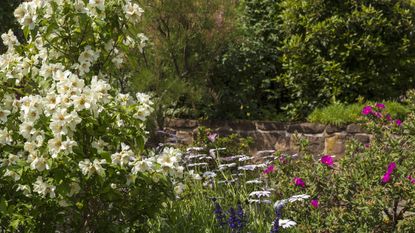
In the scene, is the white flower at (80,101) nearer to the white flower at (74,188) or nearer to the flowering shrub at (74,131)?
the flowering shrub at (74,131)

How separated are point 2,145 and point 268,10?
5.75 meters

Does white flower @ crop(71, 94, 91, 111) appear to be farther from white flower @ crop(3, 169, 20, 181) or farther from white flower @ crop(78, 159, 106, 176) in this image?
→ white flower @ crop(3, 169, 20, 181)

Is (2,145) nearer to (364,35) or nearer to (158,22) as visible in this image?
(158,22)

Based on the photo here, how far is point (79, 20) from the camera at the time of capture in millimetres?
3482

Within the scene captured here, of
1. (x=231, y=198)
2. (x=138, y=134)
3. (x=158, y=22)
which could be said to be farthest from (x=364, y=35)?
(x=138, y=134)

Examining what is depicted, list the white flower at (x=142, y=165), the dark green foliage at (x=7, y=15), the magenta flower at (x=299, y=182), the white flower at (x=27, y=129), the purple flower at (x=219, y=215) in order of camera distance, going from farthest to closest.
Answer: the dark green foliage at (x=7, y=15)
the magenta flower at (x=299, y=182)
the purple flower at (x=219, y=215)
the white flower at (x=142, y=165)
the white flower at (x=27, y=129)

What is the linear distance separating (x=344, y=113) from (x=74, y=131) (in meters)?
4.61

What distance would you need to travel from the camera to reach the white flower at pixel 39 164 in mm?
3145

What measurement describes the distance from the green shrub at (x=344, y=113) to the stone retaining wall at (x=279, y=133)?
0.07m

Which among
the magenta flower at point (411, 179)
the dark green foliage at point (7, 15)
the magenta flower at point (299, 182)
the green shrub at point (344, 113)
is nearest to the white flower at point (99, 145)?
the magenta flower at point (299, 182)

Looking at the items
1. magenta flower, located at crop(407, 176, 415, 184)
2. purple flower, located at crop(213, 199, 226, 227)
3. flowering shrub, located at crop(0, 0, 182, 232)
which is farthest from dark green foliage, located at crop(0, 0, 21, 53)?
magenta flower, located at crop(407, 176, 415, 184)

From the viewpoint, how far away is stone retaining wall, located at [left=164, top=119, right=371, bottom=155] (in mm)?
7301

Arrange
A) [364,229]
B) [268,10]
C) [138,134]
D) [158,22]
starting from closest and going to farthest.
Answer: [138,134] < [364,229] < [158,22] < [268,10]

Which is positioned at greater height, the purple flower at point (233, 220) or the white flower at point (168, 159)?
the white flower at point (168, 159)
